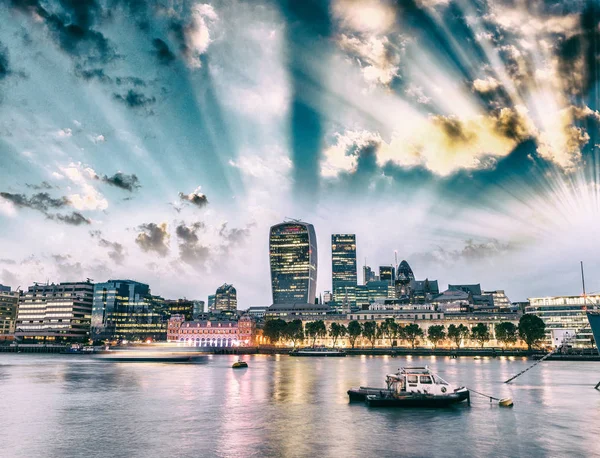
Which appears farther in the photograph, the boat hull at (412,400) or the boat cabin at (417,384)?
the boat cabin at (417,384)

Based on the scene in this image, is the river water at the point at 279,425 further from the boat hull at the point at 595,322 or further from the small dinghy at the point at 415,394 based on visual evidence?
the boat hull at the point at 595,322

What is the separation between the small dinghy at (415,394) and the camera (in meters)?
56.3

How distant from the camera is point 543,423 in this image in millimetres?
49094

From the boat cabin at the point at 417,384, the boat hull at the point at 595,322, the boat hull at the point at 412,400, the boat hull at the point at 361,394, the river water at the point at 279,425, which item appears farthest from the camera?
the boat hull at the point at 595,322

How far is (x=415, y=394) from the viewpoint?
5678 centimetres

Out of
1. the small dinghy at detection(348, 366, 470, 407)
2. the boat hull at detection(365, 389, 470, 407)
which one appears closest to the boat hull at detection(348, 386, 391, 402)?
the small dinghy at detection(348, 366, 470, 407)

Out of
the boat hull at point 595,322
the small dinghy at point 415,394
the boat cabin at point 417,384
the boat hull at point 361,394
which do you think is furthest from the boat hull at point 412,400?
the boat hull at point 595,322

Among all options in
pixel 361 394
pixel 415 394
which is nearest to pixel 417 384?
pixel 415 394

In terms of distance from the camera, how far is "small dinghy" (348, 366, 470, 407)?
56312 millimetres

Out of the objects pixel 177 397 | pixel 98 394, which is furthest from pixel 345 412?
pixel 98 394

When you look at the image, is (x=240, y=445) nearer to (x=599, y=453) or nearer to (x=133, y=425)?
(x=133, y=425)

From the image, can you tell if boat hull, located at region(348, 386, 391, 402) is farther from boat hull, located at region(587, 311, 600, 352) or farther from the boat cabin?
boat hull, located at region(587, 311, 600, 352)

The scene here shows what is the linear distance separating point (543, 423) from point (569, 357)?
151504 millimetres

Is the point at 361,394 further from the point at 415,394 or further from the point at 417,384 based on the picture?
the point at 415,394
